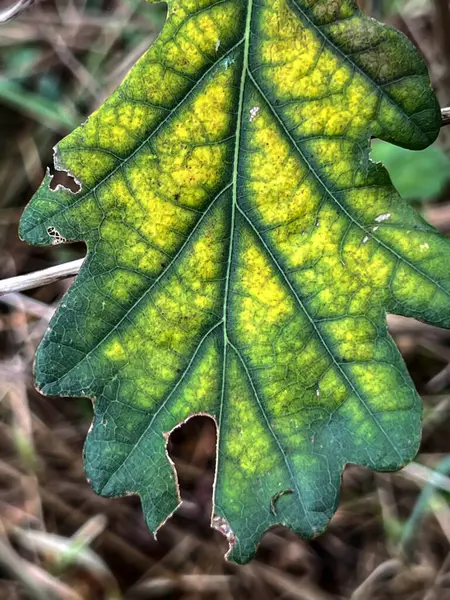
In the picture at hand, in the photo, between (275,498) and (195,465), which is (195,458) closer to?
(195,465)

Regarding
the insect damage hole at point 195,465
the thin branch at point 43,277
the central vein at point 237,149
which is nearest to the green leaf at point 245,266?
the central vein at point 237,149

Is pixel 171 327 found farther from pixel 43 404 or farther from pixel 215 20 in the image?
pixel 43 404

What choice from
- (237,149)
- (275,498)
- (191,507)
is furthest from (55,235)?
(191,507)

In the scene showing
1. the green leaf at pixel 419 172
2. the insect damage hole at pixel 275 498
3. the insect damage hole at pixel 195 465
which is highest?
the insect damage hole at pixel 275 498

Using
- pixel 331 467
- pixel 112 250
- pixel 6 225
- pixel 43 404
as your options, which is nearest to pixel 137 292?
pixel 112 250

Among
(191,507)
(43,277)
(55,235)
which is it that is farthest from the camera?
(191,507)

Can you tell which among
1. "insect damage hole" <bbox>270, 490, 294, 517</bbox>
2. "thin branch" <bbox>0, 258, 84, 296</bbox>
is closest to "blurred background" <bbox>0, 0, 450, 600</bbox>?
"thin branch" <bbox>0, 258, 84, 296</bbox>

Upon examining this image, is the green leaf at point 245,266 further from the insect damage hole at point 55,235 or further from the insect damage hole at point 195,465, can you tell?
the insect damage hole at point 195,465
